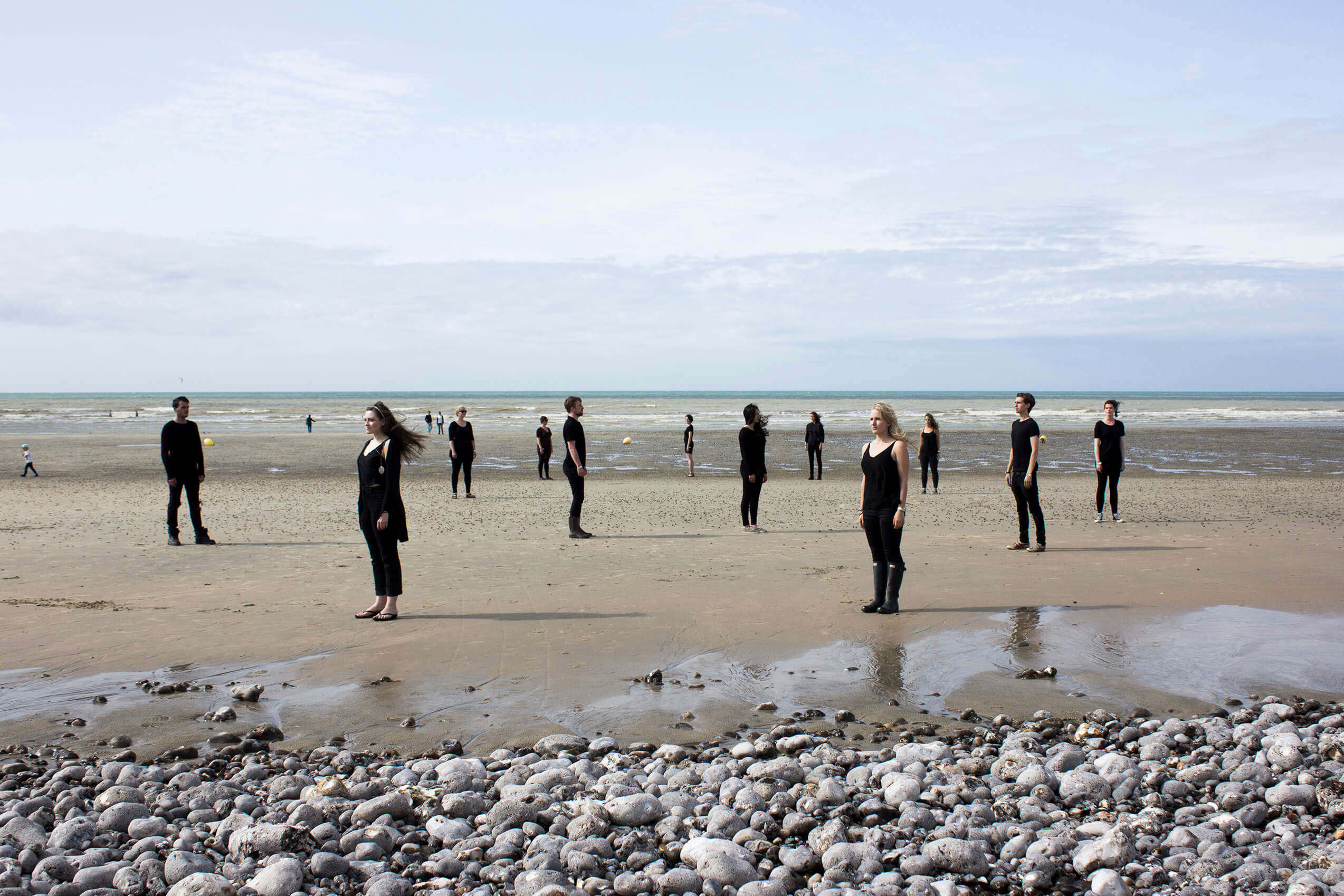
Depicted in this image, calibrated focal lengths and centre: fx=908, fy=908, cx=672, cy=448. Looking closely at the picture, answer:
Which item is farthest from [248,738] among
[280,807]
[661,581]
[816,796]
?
[661,581]

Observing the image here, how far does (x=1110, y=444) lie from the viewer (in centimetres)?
1338

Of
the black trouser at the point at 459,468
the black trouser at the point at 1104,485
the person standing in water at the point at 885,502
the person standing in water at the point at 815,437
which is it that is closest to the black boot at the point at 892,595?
the person standing in water at the point at 885,502

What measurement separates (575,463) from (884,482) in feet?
17.7

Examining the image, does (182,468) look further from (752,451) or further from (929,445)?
(929,445)

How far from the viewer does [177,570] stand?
9945 millimetres

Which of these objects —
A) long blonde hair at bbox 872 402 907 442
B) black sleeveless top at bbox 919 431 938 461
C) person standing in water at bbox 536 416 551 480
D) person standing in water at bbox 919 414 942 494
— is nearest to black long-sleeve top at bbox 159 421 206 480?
long blonde hair at bbox 872 402 907 442

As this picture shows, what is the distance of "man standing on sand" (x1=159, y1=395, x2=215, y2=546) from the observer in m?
11.5

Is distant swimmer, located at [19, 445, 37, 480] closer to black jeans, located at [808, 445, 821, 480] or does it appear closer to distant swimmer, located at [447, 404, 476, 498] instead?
distant swimmer, located at [447, 404, 476, 498]

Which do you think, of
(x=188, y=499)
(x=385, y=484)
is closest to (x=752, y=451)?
(x=385, y=484)

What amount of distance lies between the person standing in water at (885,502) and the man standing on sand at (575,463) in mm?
5001

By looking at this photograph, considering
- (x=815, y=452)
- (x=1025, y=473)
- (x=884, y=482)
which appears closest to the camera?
(x=884, y=482)

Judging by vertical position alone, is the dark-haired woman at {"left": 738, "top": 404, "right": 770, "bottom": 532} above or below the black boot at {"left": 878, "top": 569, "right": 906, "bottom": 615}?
above

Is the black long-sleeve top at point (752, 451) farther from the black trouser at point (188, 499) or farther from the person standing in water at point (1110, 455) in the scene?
the black trouser at point (188, 499)

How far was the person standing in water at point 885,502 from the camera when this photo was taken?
25.4 ft
